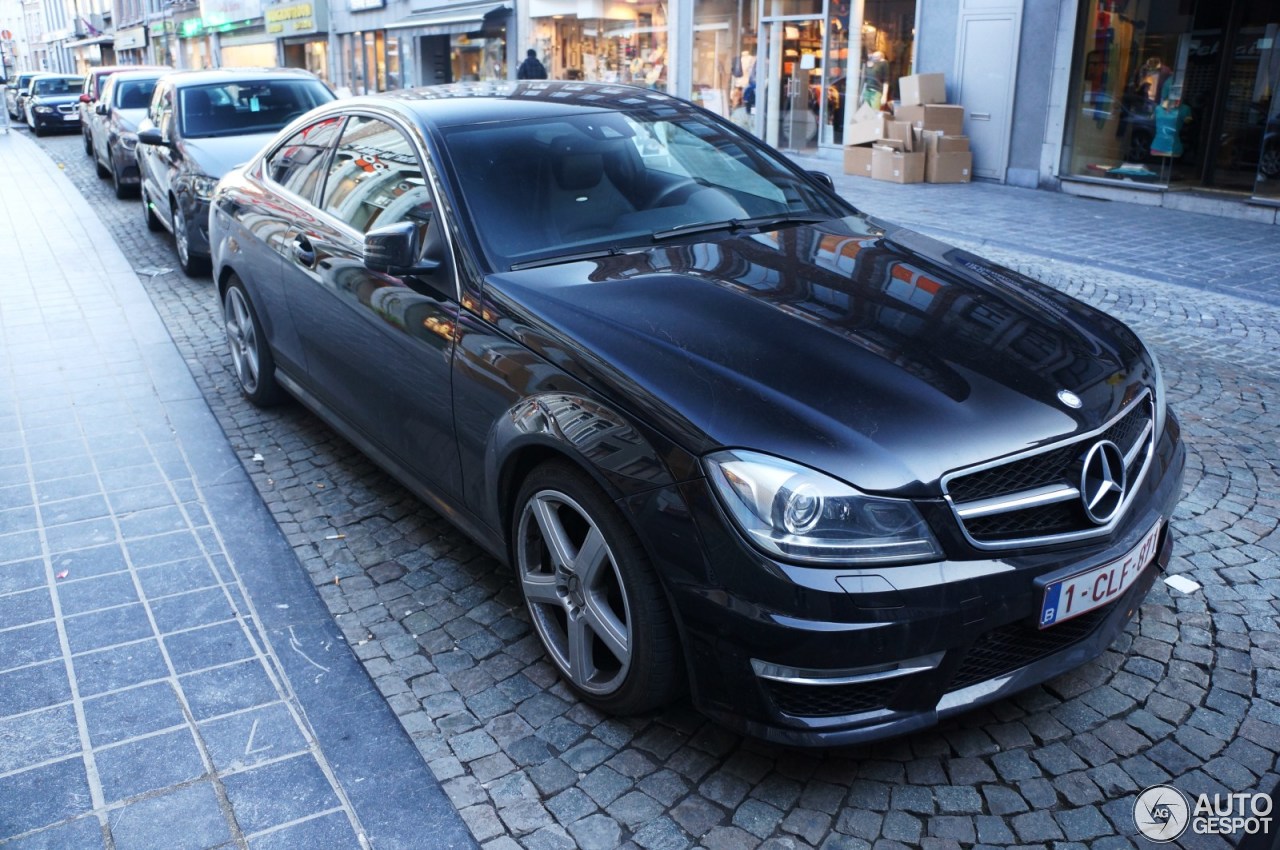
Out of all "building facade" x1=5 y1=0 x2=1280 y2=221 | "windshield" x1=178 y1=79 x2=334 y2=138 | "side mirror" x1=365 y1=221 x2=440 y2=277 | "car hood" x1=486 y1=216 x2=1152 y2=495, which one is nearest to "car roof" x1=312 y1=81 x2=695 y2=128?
"side mirror" x1=365 y1=221 x2=440 y2=277

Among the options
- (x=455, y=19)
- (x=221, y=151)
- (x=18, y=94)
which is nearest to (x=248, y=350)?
(x=221, y=151)

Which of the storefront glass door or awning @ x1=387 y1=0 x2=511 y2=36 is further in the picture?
awning @ x1=387 y1=0 x2=511 y2=36

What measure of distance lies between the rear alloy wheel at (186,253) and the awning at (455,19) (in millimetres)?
18114

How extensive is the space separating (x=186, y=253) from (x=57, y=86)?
1076 inches

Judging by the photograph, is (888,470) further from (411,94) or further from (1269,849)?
(411,94)

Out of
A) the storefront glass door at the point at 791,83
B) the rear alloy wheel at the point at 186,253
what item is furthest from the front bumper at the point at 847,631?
the storefront glass door at the point at 791,83

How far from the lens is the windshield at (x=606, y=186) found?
360 cm

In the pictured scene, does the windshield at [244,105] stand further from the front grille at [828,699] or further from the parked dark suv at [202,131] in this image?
the front grille at [828,699]

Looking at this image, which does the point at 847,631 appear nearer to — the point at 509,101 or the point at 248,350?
the point at 509,101

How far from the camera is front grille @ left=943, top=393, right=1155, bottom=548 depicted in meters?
2.51

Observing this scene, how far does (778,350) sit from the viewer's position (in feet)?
9.26

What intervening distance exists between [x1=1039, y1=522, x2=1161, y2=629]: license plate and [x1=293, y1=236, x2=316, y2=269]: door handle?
3255 mm

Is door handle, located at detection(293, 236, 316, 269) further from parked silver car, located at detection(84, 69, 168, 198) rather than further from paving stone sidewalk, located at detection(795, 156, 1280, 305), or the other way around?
parked silver car, located at detection(84, 69, 168, 198)

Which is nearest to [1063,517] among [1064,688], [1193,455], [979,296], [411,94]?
[1064,688]
